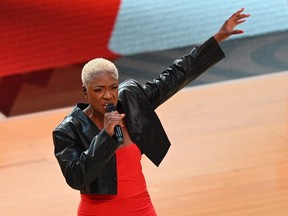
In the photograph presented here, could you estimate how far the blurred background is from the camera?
17.4ft

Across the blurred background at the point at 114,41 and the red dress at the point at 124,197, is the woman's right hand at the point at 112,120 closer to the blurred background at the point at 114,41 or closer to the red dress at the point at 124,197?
the red dress at the point at 124,197

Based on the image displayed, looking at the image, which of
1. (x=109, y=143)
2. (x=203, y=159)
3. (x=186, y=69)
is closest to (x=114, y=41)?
(x=203, y=159)

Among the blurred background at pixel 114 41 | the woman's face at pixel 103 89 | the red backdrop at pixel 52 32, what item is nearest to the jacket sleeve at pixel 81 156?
the woman's face at pixel 103 89

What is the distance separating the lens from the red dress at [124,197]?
2.53 m

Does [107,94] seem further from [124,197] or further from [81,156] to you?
[124,197]

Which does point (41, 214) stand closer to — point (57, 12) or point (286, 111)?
point (286, 111)

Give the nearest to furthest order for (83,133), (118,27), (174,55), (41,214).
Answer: (83,133)
(41,214)
(174,55)
(118,27)

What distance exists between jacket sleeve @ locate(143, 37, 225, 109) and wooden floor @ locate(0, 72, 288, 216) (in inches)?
44.8

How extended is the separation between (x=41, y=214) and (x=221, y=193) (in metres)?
0.83

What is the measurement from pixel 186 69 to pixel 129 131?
1.14 ft

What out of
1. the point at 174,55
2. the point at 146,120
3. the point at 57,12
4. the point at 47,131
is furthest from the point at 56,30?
the point at 146,120

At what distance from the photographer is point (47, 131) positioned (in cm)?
474

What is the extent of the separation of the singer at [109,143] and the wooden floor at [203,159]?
4.08 feet

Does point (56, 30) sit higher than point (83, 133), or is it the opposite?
point (83, 133)
